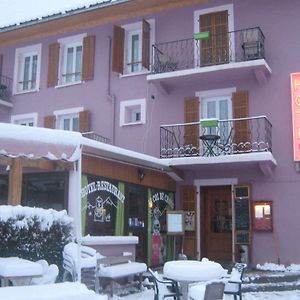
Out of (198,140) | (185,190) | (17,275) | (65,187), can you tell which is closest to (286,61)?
(198,140)

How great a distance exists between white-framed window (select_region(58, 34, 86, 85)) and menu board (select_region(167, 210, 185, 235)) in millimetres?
6317

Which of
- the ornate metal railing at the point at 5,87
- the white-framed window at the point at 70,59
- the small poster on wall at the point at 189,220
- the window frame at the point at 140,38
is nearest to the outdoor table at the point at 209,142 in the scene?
the small poster on wall at the point at 189,220

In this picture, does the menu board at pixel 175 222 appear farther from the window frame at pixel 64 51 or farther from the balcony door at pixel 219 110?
the window frame at pixel 64 51

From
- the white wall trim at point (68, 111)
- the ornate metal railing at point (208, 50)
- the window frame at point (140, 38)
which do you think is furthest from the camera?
the white wall trim at point (68, 111)

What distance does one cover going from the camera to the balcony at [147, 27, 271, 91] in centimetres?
1419

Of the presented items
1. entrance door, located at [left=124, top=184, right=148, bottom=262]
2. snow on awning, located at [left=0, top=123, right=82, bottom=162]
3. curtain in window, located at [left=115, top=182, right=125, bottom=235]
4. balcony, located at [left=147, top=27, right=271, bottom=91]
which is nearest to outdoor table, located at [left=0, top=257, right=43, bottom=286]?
snow on awning, located at [left=0, top=123, right=82, bottom=162]

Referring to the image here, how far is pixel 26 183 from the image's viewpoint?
457 inches

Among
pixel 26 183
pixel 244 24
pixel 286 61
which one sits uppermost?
pixel 244 24

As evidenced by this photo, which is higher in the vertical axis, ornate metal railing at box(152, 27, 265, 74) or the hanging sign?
ornate metal railing at box(152, 27, 265, 74)

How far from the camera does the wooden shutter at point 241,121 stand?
46.6 feet

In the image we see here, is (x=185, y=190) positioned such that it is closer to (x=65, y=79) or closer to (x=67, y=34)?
(x=65, y=79)

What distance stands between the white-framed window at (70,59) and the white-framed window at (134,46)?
166 centimetres

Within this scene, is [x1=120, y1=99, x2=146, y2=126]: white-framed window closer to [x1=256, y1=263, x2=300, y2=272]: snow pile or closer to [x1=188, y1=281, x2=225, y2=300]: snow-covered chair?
[x1=256, y1=263, x2=300, y2=272]: snow pile

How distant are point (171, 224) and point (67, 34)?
8082mm
